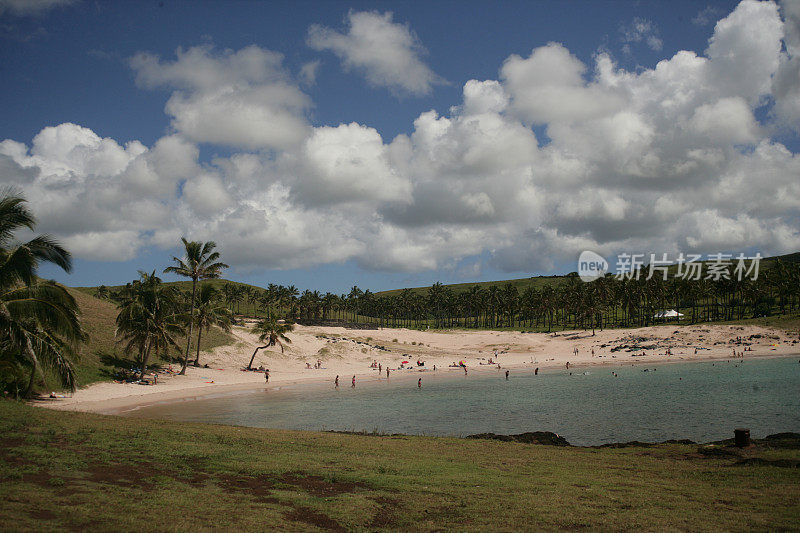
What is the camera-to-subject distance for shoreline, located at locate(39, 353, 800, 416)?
118ft

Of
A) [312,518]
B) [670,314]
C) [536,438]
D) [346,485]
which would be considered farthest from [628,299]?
[312,518]

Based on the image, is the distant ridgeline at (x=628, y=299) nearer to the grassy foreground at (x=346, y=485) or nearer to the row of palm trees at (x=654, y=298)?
the row of palm trees at (x=654, y=298)

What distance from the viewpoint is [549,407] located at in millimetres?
41594

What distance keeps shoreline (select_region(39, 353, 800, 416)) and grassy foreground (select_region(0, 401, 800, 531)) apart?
60.1ft

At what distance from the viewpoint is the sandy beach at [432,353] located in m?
56.2

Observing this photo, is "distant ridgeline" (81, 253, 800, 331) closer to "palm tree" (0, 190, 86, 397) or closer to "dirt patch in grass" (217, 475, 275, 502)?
"palm tree" (0, 190, 86, 397)

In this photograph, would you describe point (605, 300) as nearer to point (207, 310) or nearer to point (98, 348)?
point (207, 310)

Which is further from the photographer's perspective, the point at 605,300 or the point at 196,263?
the point at 605,300

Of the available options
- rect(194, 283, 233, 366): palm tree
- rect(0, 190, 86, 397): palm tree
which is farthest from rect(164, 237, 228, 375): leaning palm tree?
rect(0, 190, 86, 397): palm tree

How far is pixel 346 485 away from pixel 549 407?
3135cm

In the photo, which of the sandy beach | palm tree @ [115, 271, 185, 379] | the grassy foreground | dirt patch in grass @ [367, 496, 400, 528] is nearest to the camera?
the grassy foreground

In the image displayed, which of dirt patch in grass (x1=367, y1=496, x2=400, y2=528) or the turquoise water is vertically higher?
dirt patch in grass (x1=367, y1=496, x2=400, y2=528)

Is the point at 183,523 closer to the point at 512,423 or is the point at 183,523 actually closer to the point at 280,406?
the point at 512,423

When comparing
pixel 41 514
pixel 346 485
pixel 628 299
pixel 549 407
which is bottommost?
pixel 549 407
